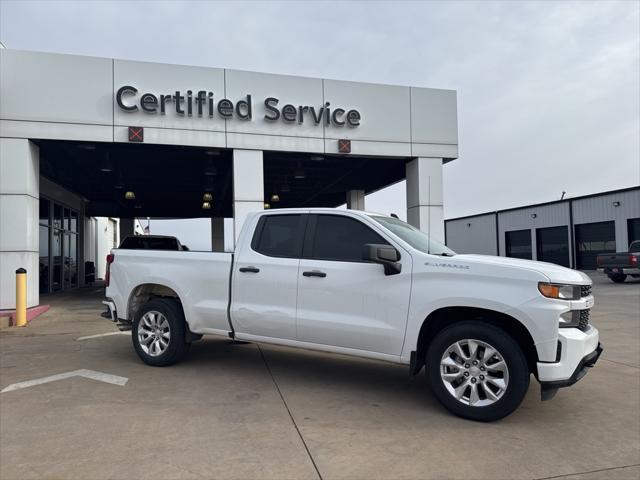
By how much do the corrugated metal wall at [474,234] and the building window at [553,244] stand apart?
14.4 feet

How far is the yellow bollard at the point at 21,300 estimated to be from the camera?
9922 millimetres

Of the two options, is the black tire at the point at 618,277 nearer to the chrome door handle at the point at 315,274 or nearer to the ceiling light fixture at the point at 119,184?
the chrome door handle at the point at 315,274

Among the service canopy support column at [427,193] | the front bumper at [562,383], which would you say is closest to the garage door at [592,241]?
the service canopy support column at [427,193]

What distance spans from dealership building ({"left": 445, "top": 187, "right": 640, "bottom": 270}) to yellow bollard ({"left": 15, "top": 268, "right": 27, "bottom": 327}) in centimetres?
Result: 3059

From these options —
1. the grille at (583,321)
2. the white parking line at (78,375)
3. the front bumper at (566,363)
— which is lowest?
the white parking line at (78,375)

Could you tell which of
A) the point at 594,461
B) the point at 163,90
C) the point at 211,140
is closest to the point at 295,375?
the point at 594,461

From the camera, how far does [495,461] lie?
366 centimetres

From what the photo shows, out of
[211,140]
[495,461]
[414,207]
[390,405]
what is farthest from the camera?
[414,207]

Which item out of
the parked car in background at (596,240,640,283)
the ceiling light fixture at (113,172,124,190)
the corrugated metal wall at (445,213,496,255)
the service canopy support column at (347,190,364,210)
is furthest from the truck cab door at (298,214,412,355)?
the corrugated metal wall at (445,213,496,255)

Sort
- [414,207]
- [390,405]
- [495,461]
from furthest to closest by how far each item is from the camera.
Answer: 1. [414,207]
2. [390,405]
3. [495,461]

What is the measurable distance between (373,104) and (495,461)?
10.3 meters

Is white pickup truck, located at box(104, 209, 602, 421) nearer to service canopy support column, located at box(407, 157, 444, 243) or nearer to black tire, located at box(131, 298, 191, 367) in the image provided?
black tire, located at box(131, 298, 191, 367)

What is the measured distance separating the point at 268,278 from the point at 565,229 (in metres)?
33.6

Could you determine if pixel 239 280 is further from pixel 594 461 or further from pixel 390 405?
pixel 594 461
